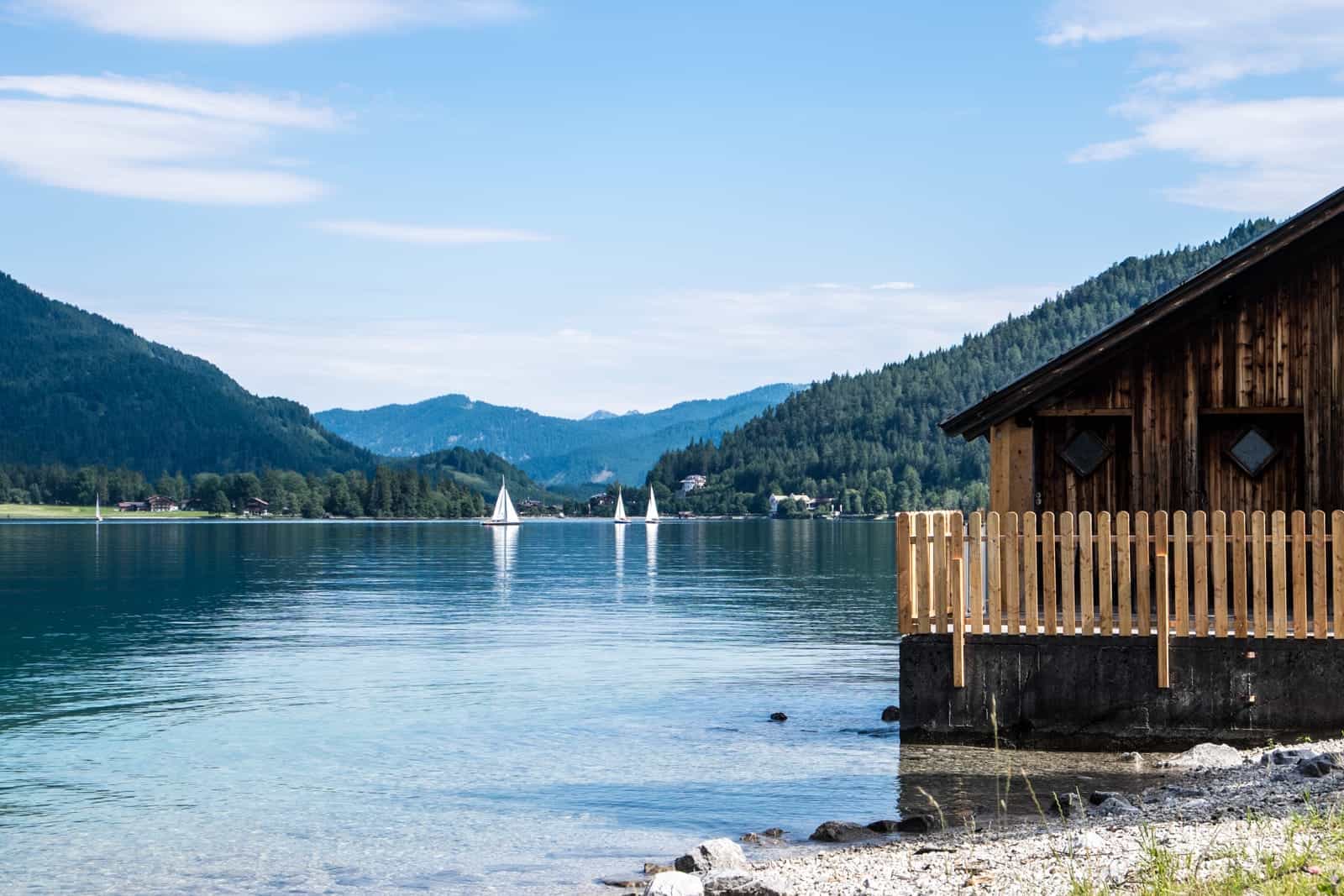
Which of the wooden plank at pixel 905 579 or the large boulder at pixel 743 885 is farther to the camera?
the wooden plank at pixel 905 579

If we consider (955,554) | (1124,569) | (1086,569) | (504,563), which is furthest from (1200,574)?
(504,563)

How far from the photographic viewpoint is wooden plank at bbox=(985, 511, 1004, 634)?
19.7 m

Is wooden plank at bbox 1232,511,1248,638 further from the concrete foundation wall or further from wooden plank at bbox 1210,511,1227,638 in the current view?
the concrete foundation wall

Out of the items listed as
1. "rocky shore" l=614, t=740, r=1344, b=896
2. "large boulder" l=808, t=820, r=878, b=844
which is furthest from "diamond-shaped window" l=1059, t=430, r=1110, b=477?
"large boulder" l=808, t=820, r=878, b=844

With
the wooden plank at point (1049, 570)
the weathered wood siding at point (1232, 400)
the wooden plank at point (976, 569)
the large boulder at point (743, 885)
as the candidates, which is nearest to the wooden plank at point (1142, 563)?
the wooden plank at point (1049, 570)

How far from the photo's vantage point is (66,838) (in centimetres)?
1639

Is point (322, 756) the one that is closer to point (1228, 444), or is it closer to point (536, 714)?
point (536, 714)

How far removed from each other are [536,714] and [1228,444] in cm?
1203

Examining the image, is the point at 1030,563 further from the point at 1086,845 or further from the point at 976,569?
the point at 1086,845

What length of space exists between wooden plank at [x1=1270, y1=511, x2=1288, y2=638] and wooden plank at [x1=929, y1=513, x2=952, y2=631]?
4.10 meters

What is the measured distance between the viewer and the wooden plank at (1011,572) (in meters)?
19.7

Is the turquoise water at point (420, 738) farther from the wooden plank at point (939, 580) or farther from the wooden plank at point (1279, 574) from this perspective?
the wooden plank at point (1279, 574)

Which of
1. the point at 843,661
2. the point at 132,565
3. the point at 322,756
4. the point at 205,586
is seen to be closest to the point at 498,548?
the point at 132,565

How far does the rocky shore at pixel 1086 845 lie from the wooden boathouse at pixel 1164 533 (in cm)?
198
